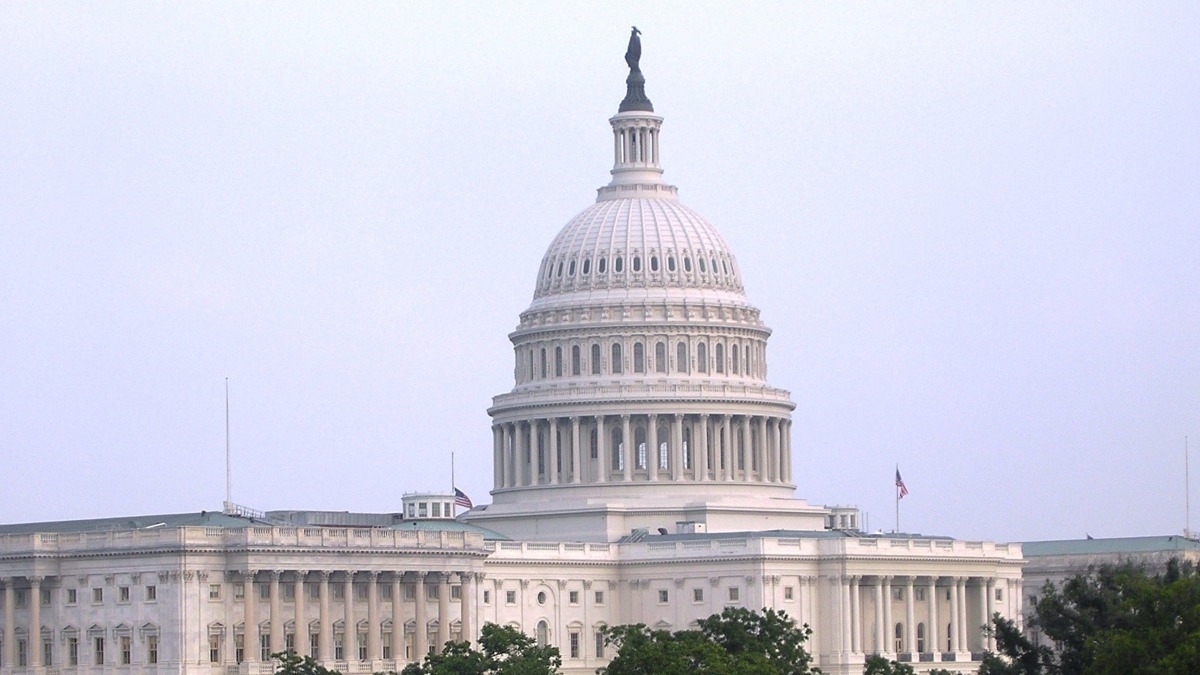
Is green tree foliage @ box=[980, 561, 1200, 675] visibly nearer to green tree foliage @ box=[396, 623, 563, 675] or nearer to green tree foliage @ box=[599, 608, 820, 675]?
green tree foliage @ box=[599, 608, 820, 675]

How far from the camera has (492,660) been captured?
19325cm

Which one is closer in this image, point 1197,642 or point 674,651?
point 1197,642

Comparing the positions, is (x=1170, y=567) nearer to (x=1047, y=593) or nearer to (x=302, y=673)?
(x=1047, y=593)

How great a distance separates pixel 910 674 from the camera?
186m

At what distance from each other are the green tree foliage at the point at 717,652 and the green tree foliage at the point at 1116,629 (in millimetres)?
11088

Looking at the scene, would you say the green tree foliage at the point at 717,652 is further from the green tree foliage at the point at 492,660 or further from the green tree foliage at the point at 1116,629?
the green tree foliage at the point at 1116,629

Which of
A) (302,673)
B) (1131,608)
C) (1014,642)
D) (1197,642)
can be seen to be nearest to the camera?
(1197,642)

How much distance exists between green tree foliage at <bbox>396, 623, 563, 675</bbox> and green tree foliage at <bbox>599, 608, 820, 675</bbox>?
13.2 feet

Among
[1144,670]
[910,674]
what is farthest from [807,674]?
[1144,670]

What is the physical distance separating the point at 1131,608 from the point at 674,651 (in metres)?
22.3

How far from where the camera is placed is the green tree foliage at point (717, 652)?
176 metres

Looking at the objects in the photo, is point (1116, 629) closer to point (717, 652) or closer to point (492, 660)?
point (717, 652)


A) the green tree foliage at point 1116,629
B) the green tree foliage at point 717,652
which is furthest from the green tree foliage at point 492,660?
the green tree foliage at point 1116,629

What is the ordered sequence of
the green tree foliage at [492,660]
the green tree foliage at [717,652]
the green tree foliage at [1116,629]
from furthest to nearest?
the green tree foliage at [492,660]
the green tree foliage at [717,652]
the green tree foliage at [1116,629]
